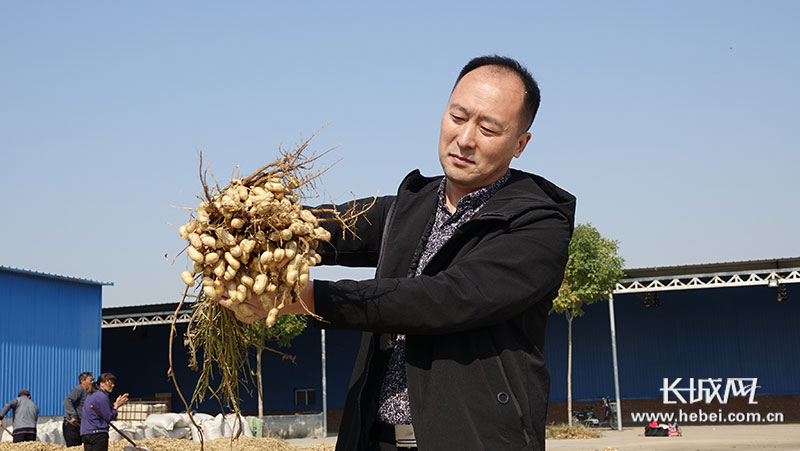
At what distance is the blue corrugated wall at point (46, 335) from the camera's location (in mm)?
26766

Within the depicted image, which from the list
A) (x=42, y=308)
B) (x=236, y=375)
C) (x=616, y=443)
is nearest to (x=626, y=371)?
(x=616, y=443)

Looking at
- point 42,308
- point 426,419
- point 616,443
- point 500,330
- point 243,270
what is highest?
point 42,308

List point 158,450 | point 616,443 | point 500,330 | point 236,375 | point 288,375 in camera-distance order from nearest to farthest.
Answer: point 500,330, point 236,375, point 158,450, point 616,443, point 288,375

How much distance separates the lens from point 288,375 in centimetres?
3719

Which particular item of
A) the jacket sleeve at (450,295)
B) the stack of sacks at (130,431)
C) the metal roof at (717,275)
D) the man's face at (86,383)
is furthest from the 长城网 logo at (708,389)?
the jacket sleeve at (450,295)

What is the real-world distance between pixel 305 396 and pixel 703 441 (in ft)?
64.0

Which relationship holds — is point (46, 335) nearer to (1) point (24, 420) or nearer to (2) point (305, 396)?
(2) point (305, 396)

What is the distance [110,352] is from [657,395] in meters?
26.2

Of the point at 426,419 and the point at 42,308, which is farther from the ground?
the point at 42,308

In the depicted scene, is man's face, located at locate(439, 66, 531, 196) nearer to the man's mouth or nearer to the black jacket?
the man's mouth

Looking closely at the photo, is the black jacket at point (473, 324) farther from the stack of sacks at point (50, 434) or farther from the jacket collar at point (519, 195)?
the stack of sacks at point (50, 434)

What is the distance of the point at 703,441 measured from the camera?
70.7ft

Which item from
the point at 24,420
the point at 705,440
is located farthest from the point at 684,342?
the point at 24,420

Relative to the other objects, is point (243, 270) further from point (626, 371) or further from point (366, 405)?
point (626, 371)
